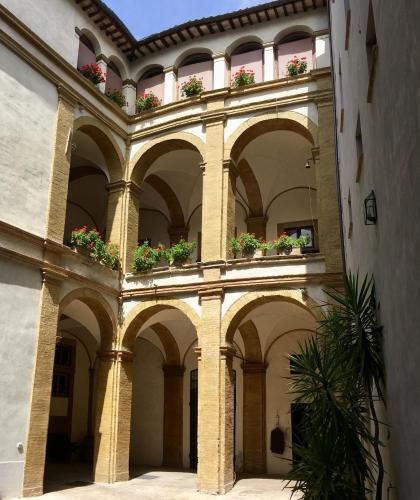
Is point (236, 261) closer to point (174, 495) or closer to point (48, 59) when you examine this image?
point (174, 495)

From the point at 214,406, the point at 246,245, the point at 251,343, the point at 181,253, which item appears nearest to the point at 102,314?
the point at 181,253

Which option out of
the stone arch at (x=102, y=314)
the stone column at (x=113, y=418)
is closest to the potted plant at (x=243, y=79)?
the stone arch at (x=102, y=314)

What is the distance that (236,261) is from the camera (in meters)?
16.5

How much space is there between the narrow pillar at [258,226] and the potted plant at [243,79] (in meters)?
4.89

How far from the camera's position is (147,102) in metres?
19.7

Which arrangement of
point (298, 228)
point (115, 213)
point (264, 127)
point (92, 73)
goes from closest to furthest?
point (264, 127) → point (92, 73) → point (115, 213) → point (298, 228)

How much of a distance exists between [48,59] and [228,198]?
21.2ft

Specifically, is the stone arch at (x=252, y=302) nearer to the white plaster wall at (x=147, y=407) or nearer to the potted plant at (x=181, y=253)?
the potted plant at (x=181, y=253)

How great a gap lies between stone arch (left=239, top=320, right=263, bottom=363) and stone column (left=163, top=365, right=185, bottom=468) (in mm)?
2698

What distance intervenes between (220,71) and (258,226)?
557 centimetres

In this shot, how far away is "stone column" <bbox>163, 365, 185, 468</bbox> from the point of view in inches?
818

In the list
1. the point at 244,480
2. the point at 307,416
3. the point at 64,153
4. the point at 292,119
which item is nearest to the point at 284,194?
the point at 292,119

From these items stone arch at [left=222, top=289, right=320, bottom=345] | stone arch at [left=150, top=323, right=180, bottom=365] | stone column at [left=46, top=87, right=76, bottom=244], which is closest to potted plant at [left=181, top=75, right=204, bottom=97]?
stone column at [left=46, top=87, right=76, bottom=244]

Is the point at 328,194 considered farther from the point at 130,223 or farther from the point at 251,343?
the point at 251,343
